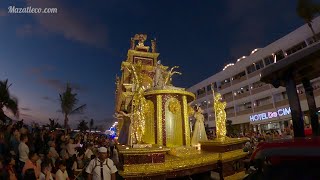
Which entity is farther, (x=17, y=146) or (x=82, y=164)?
(x=82, y=164)

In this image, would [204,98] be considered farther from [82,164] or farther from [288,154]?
[288,154]

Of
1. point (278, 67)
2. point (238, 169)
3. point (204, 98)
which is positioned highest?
point (204, 98)

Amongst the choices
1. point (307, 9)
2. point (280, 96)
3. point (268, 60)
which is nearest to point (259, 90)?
point (280, 96)

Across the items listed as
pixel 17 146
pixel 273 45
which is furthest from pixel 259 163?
pixel 273 45

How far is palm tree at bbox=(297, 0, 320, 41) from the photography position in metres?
25.4

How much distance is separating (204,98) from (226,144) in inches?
1816

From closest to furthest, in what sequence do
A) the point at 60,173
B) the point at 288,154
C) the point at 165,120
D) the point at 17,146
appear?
1. the point at 288,154
2. the point at 60,173
3. the point at 17,146
4. the point at 165,120

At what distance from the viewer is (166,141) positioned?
473 inches

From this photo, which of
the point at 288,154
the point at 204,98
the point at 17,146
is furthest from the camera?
the point at 204,98

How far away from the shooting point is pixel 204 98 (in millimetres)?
55594

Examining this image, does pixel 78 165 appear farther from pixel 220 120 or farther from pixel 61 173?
pixel 220 120

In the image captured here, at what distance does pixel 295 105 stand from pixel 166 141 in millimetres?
9208

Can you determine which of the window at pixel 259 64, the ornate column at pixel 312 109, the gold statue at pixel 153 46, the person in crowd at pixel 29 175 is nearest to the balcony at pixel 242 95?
the window at pixel 259 64

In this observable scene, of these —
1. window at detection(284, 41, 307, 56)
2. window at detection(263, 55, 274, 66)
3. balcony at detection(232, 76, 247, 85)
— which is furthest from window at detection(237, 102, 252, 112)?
window at detection(284, 41, 307, 56)
